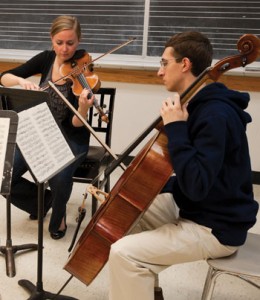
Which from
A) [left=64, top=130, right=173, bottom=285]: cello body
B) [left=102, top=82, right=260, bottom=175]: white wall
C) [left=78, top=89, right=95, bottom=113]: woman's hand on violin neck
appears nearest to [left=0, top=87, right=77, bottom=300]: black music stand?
[left=64, top=130, right=173, bottom=285]: cello body

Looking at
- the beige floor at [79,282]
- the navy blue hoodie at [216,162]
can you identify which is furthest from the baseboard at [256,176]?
the navy blue hoodie at [216,162]

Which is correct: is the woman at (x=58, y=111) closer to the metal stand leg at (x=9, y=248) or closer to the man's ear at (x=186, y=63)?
the metal stand leg at (x=9, y=248)

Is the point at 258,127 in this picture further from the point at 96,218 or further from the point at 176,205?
the point at 96,218

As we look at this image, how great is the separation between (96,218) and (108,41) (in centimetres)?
215

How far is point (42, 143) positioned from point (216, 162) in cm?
63

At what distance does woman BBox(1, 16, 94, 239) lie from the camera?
1933 mm

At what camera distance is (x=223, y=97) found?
3.75ft

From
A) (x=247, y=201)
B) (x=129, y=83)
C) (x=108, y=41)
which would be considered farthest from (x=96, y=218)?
(x=108, y=41)

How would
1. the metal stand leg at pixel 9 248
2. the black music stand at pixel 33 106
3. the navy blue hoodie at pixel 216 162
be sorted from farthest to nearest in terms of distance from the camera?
the metal stand leg at pixel 9 248
the black music stand at pixel 33 106
the navy blue hoodie at pixel 216 162

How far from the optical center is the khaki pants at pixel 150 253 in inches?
46.6

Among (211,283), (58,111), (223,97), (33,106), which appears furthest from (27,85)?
(211,283)

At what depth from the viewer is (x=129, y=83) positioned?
293cm

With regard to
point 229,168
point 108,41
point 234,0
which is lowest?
point 229,168

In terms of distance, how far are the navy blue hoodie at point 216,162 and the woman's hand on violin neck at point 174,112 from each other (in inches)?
0.8
